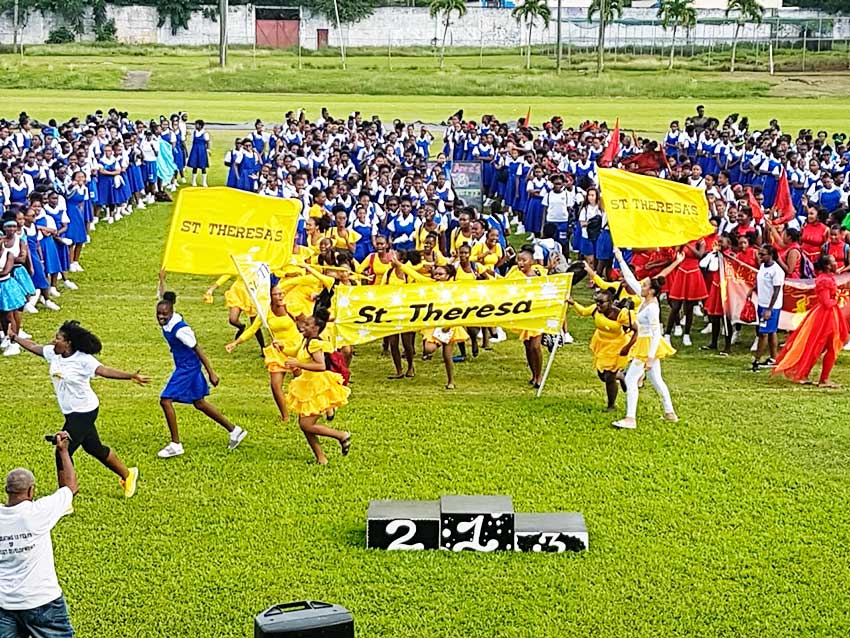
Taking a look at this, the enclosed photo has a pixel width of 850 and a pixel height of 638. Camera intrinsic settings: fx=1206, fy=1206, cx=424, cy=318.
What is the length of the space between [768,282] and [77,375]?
9.22m

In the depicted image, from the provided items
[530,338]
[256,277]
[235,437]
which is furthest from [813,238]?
[235,437]

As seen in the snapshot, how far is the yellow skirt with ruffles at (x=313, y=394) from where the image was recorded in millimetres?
11609

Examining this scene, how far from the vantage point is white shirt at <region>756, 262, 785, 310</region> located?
51.1 ft

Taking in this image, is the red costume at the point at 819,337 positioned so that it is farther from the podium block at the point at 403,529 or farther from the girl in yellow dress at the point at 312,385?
the podium block at the point at 403,529

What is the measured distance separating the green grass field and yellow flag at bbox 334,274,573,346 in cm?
96

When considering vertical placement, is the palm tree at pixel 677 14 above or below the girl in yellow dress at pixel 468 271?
above

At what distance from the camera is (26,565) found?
7.16 m

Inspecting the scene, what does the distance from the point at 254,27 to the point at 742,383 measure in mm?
65528

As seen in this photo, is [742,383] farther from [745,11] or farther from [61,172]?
[745,11]

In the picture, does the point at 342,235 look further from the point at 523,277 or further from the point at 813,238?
the point at 813,238

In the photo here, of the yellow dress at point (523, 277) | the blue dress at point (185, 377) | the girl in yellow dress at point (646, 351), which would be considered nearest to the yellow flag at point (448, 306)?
the yellow dress at point (523, 277)

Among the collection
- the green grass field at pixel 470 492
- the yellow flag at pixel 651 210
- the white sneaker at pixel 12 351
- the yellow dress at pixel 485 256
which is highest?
the yellow flag at pixel 651 210

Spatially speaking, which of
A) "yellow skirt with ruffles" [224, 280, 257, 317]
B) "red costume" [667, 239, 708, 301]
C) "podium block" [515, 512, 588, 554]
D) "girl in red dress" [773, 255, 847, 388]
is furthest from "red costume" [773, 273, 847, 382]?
"yellow skirt with ruffles" [224, 280, 257, 317]

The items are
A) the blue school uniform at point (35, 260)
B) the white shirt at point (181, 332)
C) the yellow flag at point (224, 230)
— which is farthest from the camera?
the blue school uniform at point (35, 260)
